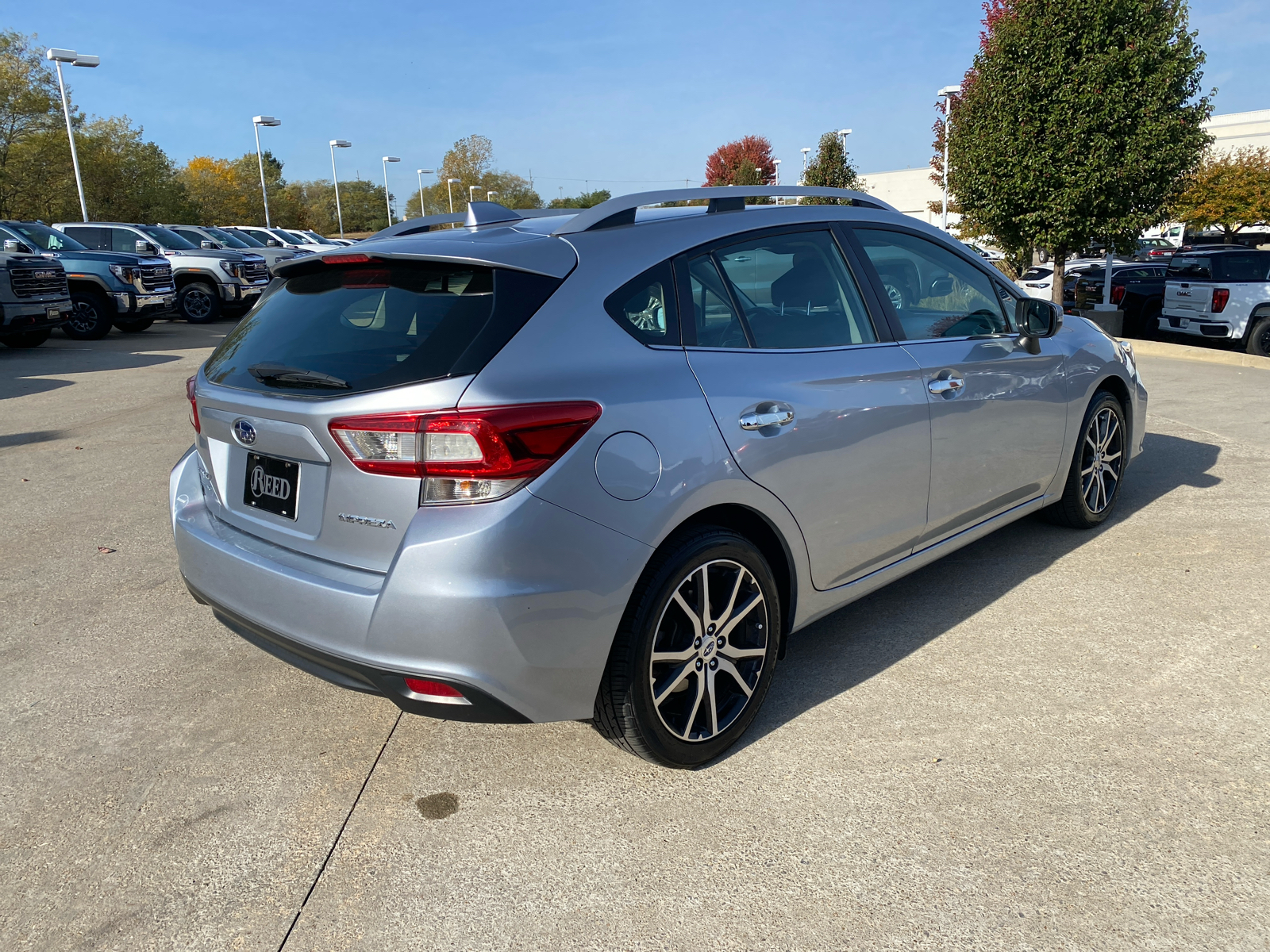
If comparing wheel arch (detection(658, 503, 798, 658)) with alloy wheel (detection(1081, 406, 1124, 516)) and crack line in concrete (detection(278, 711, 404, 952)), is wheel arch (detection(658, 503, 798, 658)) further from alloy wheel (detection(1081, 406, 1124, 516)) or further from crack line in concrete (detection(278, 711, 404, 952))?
alloy wheel (detection(1081, 406, 1124, 516))

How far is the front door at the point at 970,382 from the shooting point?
375cm

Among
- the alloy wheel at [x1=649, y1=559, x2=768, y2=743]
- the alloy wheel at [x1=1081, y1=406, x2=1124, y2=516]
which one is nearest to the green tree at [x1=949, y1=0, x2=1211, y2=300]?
the alloy wheel at [x1=1081, y1=406, x2=1124, y2=516]

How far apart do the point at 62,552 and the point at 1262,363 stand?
12.4 m

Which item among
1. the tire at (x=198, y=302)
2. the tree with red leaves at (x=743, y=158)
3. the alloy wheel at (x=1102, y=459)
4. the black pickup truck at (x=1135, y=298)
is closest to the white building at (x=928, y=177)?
the tree with red leaves at (x=743, y=158)

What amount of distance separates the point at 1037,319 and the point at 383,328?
3023mm

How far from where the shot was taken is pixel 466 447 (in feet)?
7.81

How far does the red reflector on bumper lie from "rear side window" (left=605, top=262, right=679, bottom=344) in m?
1.10

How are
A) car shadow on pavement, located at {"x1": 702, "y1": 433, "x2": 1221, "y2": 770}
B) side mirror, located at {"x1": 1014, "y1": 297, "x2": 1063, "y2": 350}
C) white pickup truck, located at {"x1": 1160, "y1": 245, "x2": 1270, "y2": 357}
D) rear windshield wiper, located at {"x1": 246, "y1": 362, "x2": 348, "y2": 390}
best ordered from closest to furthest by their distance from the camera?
1. rear windshield wiper, located at {"x1": 246, "y1": 362, "x2": 348, "y2": 390}
2. car shadow on pavement, located at {"x1": 702, "y1": 433, "x2": 1221, "y2": 770}
3. side mirror, located at {"x1": 1014, "y1": 297, "x2": 1063, "y2": 350}
4. white pickup truck, located at {"x1": 1160, "y1": 245, "x2": 1270, "y2": 357}

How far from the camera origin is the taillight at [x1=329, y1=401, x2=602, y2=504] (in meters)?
2.38

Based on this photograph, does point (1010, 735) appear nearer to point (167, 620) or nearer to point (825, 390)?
point (825, 390)

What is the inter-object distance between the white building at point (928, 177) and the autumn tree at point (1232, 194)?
2257 centimetres

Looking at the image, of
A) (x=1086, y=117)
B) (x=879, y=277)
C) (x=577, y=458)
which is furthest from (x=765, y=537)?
(x=1086, y=117)

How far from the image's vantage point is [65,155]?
41844 millimetres

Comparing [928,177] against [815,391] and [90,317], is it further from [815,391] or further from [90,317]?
[815,391]
